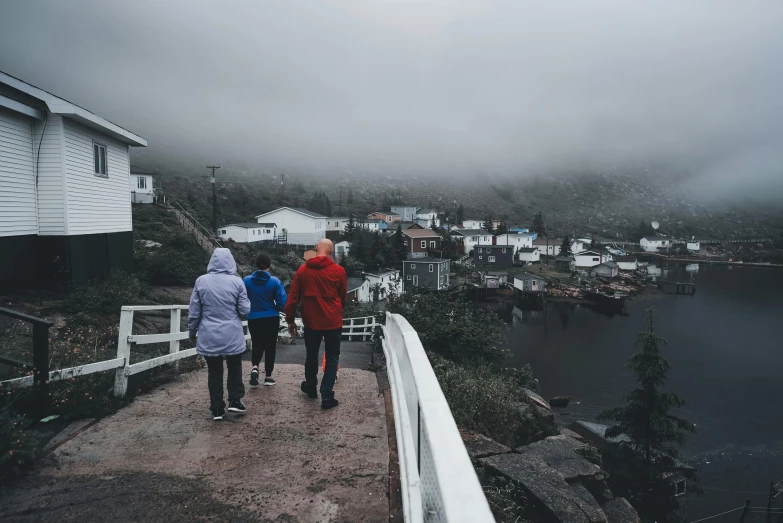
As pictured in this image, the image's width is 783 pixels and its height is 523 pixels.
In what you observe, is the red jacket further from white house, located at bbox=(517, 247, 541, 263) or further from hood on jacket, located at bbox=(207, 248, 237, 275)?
white house, located at bbox=(517, 247, 541, 263)

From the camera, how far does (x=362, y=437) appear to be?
4.27 m

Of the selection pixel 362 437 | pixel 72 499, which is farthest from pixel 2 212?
pixel 362 437

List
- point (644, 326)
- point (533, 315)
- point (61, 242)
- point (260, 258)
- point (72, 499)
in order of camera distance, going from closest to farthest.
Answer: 1. point (72, 499)
2. point (260, 258)
3. point (61, 242)
4. point (644, 326)
5. point (533, 315)

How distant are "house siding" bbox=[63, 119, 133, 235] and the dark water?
71.3 ft

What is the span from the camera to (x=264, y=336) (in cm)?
608

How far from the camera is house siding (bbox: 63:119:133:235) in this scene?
506 inches

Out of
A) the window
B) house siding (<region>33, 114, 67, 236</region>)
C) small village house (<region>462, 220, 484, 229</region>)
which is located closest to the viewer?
house siding (<region>33, 114, 67, 236</region>)

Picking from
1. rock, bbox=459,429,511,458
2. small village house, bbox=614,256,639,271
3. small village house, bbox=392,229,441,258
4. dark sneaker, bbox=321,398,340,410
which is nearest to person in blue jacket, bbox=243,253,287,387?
dark sneaker, bbox=321,398,340,410

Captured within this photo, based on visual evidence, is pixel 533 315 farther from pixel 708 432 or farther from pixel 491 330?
pixel 491 330

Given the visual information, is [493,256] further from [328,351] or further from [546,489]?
[328,351]

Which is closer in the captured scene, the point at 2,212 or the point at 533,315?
the point at 2,212

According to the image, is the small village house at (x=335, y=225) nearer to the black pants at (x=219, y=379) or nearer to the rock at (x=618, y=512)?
the rock at (x=618, y=512)

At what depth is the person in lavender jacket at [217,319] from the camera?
4.69 meters

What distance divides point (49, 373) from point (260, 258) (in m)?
2.51
